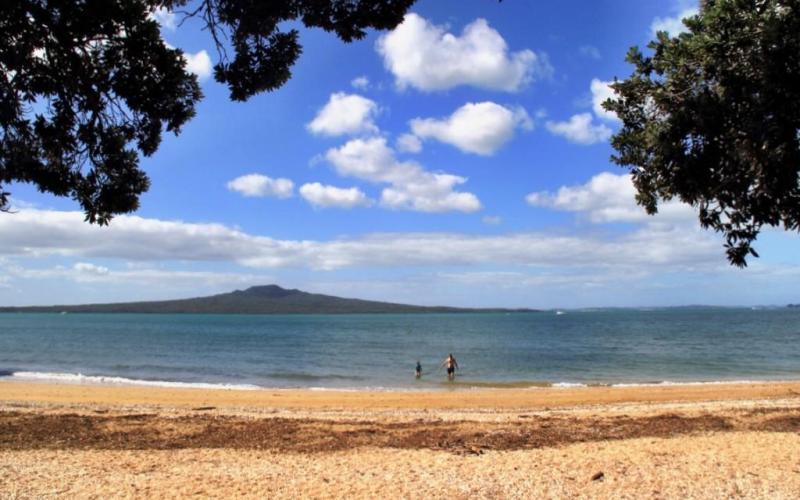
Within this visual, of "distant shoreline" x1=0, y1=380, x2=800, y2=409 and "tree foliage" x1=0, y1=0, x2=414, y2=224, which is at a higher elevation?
"tree foliage" x1=0, y1=0, x2=414, y2=224

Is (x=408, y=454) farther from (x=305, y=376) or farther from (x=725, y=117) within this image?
(x=305, y=376)

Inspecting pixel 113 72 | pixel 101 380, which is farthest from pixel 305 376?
pixel 113 72

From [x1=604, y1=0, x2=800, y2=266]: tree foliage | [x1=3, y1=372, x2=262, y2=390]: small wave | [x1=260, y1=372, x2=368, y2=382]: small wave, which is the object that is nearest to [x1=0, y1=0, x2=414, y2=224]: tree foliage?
[x1=604, y1=0, x2=800, y2=266]: tree foliage

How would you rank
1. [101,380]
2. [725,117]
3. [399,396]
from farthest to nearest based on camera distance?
[101,380]
[399,396]
[725,117]

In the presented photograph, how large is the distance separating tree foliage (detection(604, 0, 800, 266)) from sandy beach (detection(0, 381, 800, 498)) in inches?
160

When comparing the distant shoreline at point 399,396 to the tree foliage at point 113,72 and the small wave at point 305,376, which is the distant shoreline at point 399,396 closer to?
the small wave at point 305,376

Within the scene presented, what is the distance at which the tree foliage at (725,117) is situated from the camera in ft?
16.3

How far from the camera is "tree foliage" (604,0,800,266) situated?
195 inches

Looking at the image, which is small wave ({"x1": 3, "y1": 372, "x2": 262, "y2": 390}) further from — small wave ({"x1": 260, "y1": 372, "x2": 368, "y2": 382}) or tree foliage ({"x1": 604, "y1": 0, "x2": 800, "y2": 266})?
tree foliage ({"x1": 604, "y1": 0, "x2": 800, "y2": 266})

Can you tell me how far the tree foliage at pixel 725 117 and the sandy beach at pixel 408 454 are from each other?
13.3 feet

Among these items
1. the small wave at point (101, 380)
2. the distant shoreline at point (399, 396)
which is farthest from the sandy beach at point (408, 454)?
the small wave at point (101, 380)

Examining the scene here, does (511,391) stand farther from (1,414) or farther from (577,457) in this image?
(1,414)

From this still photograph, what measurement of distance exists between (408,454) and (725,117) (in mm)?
7326

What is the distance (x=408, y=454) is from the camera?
10.3m
